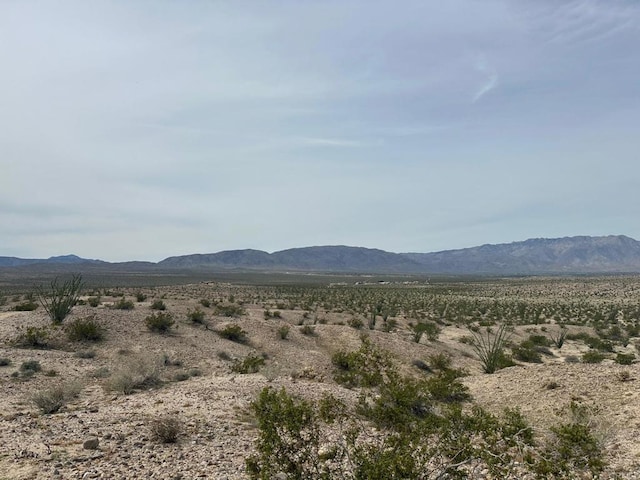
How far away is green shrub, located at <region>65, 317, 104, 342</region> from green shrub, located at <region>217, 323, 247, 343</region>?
5.86m

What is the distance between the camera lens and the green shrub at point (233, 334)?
2345 cm

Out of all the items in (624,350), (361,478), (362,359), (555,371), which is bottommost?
(624,350)

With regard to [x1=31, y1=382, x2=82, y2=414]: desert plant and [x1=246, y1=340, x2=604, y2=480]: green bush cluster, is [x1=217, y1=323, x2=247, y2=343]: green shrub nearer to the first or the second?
Result: [x1=31, y1=382, x2=82, y2=414]: desert plant

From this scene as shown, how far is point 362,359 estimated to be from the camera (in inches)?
318

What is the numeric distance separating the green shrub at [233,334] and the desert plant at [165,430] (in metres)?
14.7

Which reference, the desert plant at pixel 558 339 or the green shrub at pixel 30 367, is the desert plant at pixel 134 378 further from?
the desert plant at pixel 558 339

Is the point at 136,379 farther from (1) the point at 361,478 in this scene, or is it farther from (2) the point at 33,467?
(1) the point at 361,478

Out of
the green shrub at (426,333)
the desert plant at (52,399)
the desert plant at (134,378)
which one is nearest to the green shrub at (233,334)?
the desert plant at (134,378)

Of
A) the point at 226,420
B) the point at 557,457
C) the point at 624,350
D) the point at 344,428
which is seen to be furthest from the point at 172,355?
the point at 624,350

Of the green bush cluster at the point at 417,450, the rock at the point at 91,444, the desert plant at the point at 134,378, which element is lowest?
the desert plant at the point at 134,378

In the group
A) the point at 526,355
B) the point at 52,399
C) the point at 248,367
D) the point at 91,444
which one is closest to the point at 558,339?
the point at 526,355

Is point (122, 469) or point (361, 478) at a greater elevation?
point (361, 478)

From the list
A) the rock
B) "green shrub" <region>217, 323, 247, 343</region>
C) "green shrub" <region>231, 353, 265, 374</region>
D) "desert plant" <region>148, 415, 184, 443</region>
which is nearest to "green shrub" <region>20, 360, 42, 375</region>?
"green shrub" <region>231, 353, 265, 374</region>

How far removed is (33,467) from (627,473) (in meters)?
9.68
